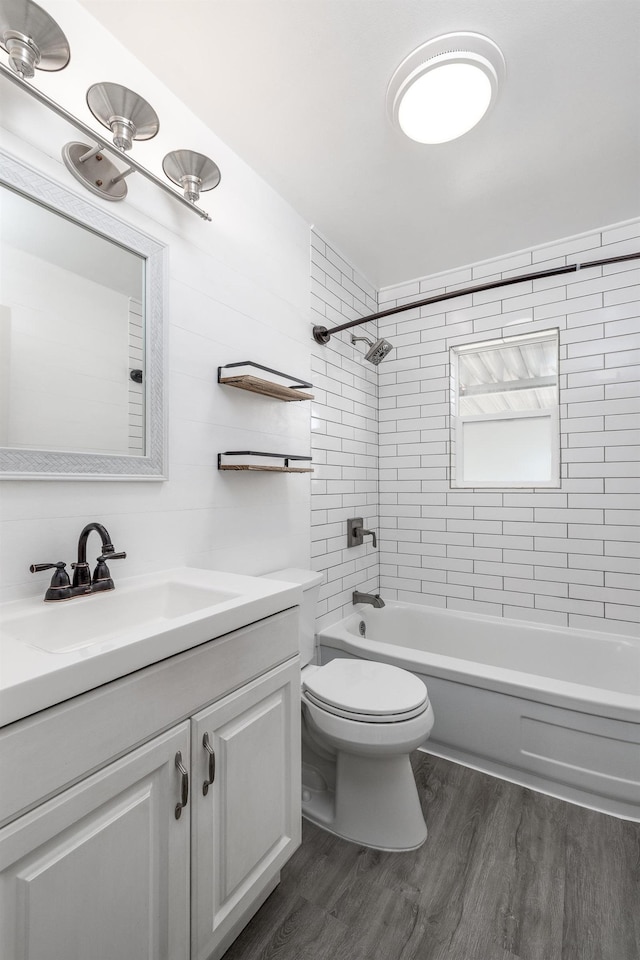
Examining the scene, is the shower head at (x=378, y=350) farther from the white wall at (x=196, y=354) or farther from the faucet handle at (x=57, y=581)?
the faucet handle at (x=57, y=581)

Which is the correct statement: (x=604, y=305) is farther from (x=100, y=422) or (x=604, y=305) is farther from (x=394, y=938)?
(x=394, y=938)

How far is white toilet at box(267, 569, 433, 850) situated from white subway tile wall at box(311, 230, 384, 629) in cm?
69

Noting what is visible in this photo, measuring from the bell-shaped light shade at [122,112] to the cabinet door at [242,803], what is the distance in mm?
1548

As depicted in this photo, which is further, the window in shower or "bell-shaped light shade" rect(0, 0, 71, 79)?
the window in shower

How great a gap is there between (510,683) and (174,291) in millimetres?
2039

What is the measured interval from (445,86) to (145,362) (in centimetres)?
136

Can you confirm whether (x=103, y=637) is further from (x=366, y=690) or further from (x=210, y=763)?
(x=366, y=690)

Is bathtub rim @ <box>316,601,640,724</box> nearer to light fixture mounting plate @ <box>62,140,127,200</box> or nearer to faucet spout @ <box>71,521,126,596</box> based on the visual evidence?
faucet spout @ <box>71,521,126,596</box>

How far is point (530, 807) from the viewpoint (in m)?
1.74

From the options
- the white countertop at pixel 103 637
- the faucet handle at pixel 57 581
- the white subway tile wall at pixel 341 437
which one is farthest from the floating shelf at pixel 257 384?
the faucet handle at pixel 57 581

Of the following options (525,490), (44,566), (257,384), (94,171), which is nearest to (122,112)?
(94,171)

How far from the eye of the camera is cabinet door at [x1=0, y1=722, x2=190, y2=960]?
2.28 ft

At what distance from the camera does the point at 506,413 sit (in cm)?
269

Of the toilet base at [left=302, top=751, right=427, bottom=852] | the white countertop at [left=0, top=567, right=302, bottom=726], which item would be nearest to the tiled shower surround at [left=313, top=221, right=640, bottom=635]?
the toilet base at [left=302, top=751, right=427, bottom=852]
